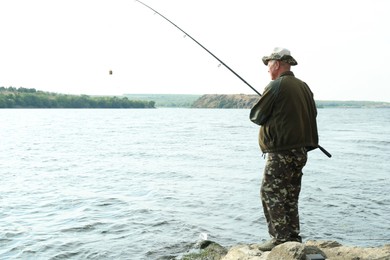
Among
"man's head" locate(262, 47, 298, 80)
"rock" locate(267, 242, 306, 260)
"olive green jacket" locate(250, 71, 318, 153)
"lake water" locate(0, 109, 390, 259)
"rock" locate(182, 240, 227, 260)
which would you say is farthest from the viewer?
"lake water" locate(0, 109, 390, 259)

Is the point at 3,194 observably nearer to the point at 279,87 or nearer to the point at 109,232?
the point at 109,232

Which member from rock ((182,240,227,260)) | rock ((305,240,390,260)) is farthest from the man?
rock ((182,240,227,260))

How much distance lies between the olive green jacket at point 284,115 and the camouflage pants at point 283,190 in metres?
0.11

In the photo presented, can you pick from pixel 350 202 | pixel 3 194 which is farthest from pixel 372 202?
pixel 3 194

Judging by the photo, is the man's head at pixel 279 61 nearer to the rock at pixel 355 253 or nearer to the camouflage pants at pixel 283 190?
the camouflage pants at pixel 283 190

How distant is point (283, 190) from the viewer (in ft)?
17.7

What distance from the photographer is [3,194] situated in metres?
14.2

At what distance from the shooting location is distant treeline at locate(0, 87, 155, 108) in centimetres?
12444

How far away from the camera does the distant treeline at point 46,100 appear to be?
12444cm

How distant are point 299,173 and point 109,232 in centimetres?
556

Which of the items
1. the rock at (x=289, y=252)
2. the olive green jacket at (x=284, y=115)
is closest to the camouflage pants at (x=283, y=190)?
the olive green jacket at (x=284, y=115)

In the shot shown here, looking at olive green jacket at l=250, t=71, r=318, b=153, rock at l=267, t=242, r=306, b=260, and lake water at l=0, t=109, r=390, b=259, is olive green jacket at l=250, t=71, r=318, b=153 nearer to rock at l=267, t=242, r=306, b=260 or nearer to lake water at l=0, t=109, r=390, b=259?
rock at l=267, t=242, r=306, b=260

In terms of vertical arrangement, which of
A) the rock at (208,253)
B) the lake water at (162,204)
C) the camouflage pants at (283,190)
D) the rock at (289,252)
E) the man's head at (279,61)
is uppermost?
the man's head at (279,61)

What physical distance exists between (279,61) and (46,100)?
422 feet
